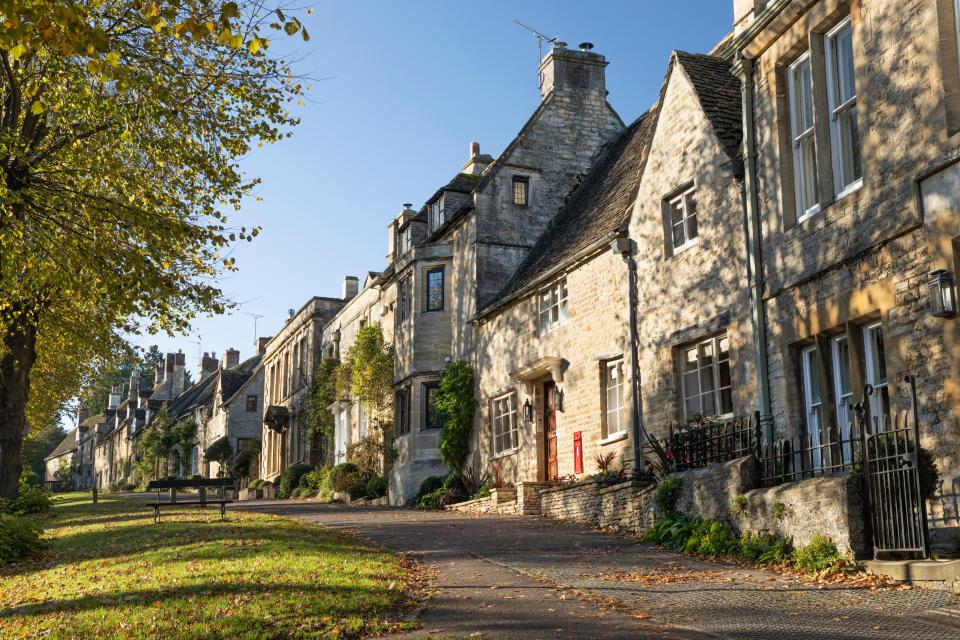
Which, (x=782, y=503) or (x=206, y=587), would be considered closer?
(x=206, y=587)

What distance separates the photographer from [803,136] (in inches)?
552

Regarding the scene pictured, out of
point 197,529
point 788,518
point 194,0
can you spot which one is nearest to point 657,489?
point 788,518

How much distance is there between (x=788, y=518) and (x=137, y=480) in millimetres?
66151

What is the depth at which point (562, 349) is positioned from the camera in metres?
22.8

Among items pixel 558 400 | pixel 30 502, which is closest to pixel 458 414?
pixel 558 400

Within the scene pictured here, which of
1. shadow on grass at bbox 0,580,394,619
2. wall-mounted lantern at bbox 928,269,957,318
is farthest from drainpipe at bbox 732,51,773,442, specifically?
shadow on grass at bbox 0,580,394,619

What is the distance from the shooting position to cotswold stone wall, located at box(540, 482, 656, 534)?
16.1 m

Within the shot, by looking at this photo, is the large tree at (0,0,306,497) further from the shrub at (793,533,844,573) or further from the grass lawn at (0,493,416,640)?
the shrub at (793,533,844,573)

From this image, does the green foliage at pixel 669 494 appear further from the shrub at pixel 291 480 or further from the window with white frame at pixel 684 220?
the shrub at pixel 291 480

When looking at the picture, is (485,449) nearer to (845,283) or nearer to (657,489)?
(657,489)

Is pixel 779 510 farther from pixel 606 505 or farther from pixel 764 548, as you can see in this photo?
pixel 606 505

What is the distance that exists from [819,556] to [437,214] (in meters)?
22.8

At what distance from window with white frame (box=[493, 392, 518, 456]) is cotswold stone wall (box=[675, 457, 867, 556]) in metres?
10.0

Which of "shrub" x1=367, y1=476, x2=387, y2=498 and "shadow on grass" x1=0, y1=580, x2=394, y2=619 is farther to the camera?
"shrub" x1=367, y1=476, x2=387, y2=498
